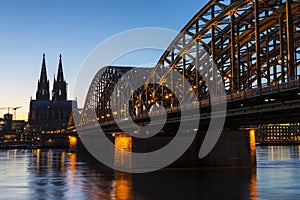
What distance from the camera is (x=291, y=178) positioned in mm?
52375

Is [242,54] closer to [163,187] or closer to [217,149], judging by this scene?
[217,149]

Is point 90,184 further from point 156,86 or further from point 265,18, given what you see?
point 156,86

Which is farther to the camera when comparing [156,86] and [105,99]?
[105,99]

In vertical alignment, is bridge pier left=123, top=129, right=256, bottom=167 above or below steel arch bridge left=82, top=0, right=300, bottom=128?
below

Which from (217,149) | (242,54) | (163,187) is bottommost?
(163,187)

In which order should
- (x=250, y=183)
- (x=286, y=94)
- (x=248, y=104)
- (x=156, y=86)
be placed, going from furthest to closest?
(x=156, y=86) < (x=250, y=183) < (x=248, y=104) < (x=286, y=94)

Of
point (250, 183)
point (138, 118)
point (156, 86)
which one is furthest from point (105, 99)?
point (250, 183)

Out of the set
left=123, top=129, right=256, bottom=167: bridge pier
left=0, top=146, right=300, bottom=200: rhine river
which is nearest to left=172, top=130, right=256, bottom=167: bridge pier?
left=123, top=129, right=256, bottom=167: bridge pier

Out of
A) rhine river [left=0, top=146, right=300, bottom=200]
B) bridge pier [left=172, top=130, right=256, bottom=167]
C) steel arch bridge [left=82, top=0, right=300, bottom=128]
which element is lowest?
rhine river [left=0, top=146, right=300, bottom=200]

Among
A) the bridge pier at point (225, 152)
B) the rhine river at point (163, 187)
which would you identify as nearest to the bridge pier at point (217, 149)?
the bridge pier at point (225, 152)

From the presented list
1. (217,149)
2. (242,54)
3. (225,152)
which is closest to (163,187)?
(217,149)

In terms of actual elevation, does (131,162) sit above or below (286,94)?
below

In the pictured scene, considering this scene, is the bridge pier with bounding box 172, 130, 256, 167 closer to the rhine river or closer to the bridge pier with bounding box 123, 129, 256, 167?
the bridge pier with bounding box 123, 129, 256, 167

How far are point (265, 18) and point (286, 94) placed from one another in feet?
82.4
